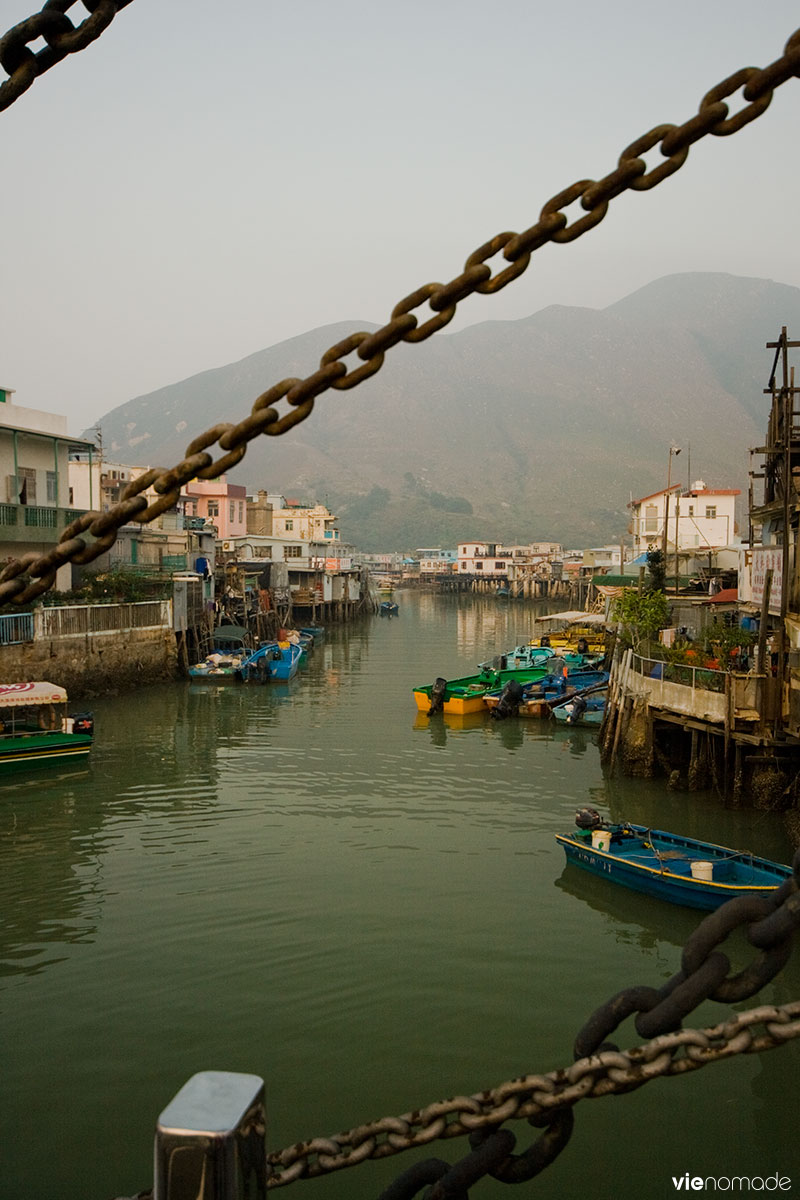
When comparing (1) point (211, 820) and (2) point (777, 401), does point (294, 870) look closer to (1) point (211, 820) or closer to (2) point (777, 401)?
(1) point (211, 820)

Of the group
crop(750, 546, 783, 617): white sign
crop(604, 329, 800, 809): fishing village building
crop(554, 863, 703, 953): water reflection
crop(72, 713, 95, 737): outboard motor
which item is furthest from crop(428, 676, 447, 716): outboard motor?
crop(554, 863, 703, 953): water reflection

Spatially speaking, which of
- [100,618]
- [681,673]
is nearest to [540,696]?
[681,673]

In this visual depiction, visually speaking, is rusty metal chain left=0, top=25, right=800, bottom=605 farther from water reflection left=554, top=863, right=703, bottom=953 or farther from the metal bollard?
water reflection left=554, top=863, right=703, bottom=953

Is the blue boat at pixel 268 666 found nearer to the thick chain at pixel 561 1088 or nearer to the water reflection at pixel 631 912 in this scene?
the water reflection at pixel 631 912

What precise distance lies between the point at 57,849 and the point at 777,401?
1914 cm

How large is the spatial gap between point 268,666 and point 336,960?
30666 millimetres

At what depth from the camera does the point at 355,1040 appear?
11.0m

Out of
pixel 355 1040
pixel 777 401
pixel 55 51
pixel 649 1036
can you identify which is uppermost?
pixel 777 401

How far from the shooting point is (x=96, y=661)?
35031mm

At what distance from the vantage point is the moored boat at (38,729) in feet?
76.3

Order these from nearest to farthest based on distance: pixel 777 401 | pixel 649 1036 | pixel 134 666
A: pixel 649 1036
pixel 777 401
pixel 134 666

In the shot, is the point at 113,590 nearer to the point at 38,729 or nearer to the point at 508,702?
the point at 38,729

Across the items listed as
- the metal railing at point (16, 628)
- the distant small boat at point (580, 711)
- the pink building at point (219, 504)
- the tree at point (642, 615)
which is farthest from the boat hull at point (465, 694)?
the pink building at point (219, 504)

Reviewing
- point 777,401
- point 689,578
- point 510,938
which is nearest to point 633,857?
point 510,938
